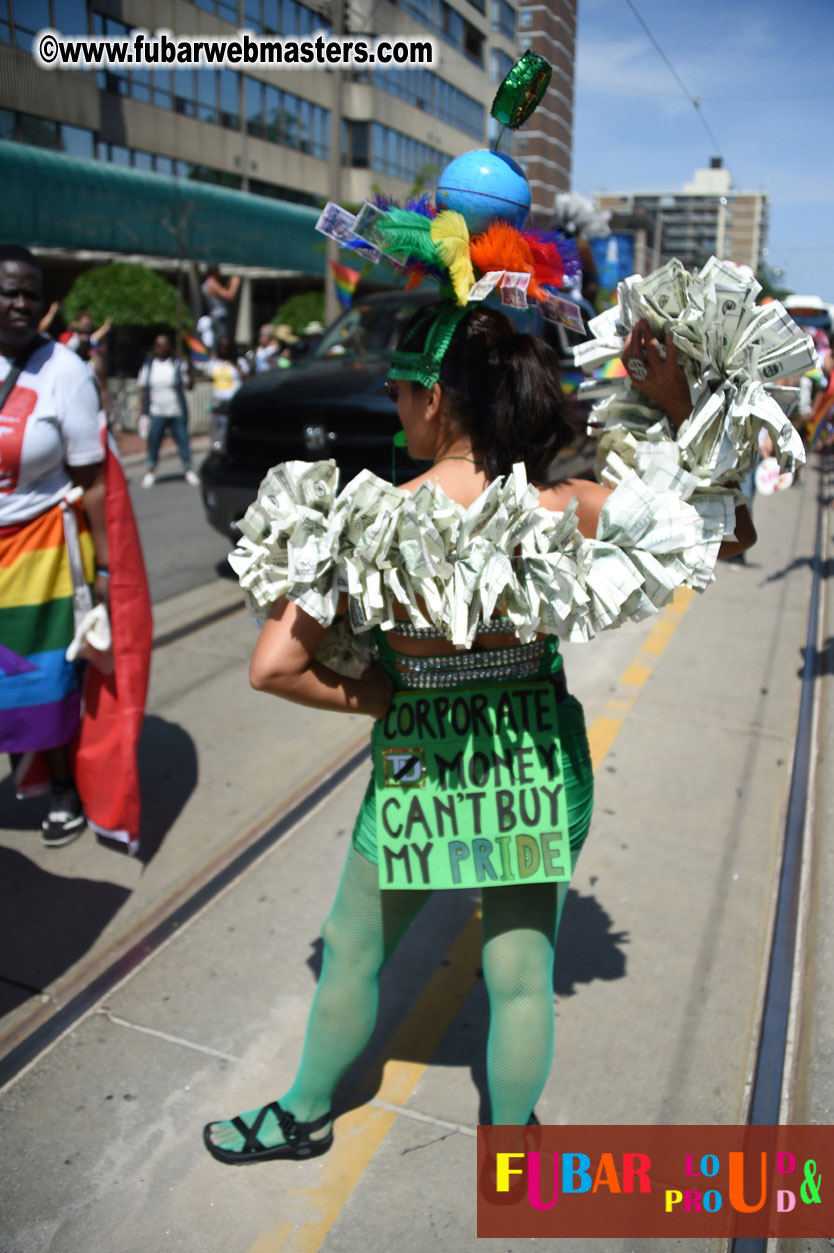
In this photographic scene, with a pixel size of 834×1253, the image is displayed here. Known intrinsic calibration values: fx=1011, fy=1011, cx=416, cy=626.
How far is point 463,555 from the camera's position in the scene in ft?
5.76

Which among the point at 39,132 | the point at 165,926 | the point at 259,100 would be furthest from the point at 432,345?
the point at 259,100

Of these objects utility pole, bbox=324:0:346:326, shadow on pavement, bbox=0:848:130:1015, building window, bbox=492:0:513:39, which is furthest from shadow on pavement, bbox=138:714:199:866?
utility pole, bbox=324:0:346:326

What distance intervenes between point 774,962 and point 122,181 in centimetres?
1652

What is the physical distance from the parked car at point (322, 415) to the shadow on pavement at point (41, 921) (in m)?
3.40

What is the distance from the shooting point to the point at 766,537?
10273 mm

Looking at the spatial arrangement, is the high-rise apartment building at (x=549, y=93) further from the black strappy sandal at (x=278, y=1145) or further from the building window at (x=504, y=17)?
the black strappy sandal at (x=278, y=1145)

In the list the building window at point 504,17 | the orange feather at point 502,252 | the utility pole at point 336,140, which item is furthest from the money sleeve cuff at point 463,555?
the utility pole at point 336,140

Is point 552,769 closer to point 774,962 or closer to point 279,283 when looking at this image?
point 774,962

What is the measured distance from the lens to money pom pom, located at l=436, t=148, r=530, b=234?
1.92 meters

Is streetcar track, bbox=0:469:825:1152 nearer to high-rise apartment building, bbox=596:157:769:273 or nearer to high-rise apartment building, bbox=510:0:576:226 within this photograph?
high-rise apartment building, bbox=510:0:576:226

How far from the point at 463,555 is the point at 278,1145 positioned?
4.72ft

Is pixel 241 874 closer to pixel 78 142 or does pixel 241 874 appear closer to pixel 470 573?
pixel 470 573

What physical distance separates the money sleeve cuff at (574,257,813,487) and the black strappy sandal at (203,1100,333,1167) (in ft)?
5.41

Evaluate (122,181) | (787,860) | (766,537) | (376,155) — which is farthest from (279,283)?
(787,860)
